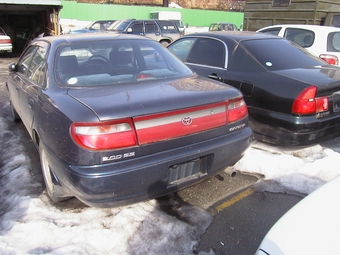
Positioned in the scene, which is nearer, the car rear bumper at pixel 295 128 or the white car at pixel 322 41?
the car rear bumper at pixel 295 128

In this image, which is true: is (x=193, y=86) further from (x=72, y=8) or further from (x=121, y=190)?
(x=72, y=8)

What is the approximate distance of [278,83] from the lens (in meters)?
3.80

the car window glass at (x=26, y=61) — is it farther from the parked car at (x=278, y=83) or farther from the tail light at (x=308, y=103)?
the tail light at (x=308, y=103)

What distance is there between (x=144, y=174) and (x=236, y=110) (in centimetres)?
111

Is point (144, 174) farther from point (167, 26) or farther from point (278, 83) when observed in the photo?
point (167, 26)

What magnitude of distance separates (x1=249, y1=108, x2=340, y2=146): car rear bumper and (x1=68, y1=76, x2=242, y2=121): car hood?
1112mm

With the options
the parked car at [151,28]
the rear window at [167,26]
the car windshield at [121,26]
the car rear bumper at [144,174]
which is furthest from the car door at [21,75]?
the rear window at [167,26]

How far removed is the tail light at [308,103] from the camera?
3.57 metres

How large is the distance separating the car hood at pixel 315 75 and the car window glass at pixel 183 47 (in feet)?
5.88

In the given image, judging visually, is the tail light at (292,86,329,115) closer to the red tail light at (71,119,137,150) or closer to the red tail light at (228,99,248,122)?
the red tail light at (228,99,248,122)

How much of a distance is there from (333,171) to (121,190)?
2536 mm

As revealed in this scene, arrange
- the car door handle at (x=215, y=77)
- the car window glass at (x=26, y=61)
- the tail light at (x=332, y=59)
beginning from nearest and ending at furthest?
1. the car window glass at (x=26, y=61)
2. the car door handle at (x=215, y=77)
3. the tail light at (x=332, y=59)

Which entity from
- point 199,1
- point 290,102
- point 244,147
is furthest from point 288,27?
point 199,1

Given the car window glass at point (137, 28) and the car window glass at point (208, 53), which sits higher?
the car window glass at point (208, 53)
